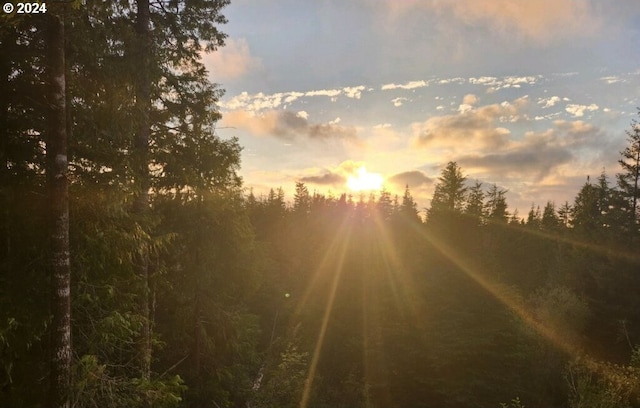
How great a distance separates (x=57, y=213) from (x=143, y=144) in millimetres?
4772

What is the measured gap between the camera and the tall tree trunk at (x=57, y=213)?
6391mm

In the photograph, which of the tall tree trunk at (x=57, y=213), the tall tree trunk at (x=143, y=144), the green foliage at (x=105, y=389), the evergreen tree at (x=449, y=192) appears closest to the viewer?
the tall tree trunk at (x=57, y=213)

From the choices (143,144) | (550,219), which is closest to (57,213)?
(143,144)

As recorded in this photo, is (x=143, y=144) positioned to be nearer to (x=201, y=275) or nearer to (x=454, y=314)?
(x=201, y=275)

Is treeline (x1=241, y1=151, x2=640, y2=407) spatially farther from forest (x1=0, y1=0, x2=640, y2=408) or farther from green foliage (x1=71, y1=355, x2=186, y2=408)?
green foliage (x1=71, y1=355, x2=186, y2=408)

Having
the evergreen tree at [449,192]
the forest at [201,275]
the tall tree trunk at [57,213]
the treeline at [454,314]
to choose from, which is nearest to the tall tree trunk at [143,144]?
the forest at [201,275]

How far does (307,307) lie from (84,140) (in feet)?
101

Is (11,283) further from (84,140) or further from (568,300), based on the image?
(568,300)

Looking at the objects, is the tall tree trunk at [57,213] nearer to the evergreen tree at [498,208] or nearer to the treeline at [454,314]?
the treeline at [454,314]

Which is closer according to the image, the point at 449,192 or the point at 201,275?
the point at 201,275

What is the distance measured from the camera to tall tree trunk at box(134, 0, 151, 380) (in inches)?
346

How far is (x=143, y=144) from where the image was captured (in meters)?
10.8

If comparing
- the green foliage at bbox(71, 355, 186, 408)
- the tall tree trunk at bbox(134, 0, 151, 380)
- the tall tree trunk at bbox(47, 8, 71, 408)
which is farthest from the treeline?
the tall tree trunk at bbox(47, 8, 71, 408)

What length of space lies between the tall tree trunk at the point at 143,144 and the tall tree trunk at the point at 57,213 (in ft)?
5.44
